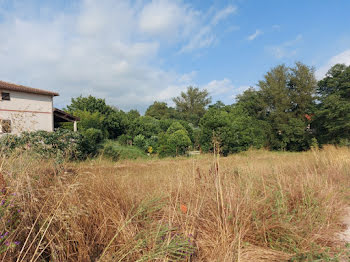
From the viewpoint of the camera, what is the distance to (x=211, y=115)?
640 inches

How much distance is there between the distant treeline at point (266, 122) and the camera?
643 inches

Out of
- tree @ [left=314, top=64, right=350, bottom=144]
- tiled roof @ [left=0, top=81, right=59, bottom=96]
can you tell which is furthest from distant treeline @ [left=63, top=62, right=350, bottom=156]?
tiled roof @ [left=0, top=81, right=59, bottom=96]

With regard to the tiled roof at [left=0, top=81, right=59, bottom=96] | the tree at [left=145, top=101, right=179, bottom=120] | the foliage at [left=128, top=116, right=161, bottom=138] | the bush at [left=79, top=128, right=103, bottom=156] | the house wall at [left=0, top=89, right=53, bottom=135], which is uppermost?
the tree at [left=145, top=101, right=179, bottom=120]

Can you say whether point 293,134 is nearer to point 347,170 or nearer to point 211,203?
point 347,170

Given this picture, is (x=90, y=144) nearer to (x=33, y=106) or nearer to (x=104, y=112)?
(x=33, y=106)

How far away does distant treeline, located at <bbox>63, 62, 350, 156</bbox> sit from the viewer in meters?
16.3

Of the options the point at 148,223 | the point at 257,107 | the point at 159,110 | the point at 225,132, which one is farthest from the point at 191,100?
the point at 148,223

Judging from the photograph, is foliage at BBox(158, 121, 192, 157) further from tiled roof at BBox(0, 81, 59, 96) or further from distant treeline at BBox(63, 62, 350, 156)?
tiled roof at BBox(0, 81, 59, 96)

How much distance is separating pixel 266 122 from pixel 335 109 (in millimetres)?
6563

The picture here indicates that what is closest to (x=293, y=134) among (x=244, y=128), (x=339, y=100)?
(x=339, y=100)

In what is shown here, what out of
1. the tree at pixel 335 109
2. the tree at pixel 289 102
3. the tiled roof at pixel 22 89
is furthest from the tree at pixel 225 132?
the tiled roof at pixel 22 89

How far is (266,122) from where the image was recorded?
22656mm

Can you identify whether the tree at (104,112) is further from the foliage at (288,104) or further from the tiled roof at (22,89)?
the foliage at (288,104)

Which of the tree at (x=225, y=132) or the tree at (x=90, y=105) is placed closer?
the tree at (x=225, y=132)
